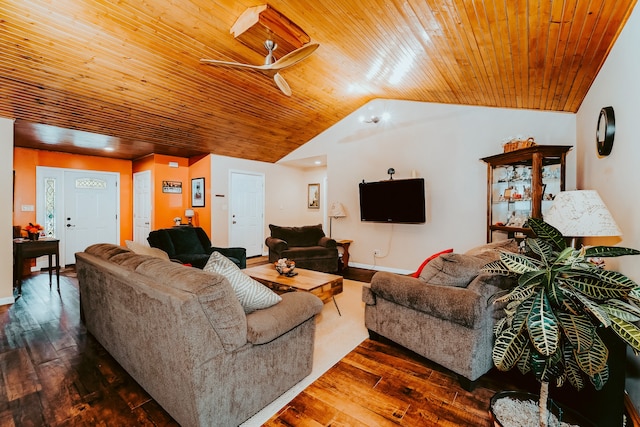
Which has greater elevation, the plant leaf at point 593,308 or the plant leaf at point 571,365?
the plant leaf at point 593,308

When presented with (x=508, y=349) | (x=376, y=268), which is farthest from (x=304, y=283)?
(x=376, y=268)

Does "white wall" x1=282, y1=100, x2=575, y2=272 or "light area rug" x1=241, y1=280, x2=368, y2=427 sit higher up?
"white wall" x1=282, y1=100, x2=575, y2=272

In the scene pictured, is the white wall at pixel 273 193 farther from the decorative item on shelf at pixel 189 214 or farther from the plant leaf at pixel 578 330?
the plant leaf at pixel 578 330

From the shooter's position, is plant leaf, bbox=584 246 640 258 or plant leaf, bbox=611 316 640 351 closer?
plant leaf, bbox=611 316 640 351

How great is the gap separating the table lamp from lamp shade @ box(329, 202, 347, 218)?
13.1 feet

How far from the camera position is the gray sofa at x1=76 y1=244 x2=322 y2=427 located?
1.40m

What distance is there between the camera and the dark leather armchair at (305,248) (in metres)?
4.94

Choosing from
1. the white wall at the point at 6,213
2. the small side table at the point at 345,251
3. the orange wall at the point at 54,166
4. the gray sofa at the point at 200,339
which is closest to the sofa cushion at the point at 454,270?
the gray sofa at the point at 200,339

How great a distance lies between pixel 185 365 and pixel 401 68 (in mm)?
3737

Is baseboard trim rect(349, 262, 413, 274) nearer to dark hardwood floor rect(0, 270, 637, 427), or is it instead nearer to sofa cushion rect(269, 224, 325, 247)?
sofa cushion rect(269, 224, 325, 247)

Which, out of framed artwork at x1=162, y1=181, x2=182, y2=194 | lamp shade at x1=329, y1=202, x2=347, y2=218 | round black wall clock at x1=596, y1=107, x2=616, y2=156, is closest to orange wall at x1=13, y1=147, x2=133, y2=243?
framed artwork at x1=162, y1=181, x2=182, y2=194

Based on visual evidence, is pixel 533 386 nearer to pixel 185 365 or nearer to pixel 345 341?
pixel 345 341

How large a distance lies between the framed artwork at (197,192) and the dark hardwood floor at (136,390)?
388 centimetres

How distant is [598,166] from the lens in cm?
259
